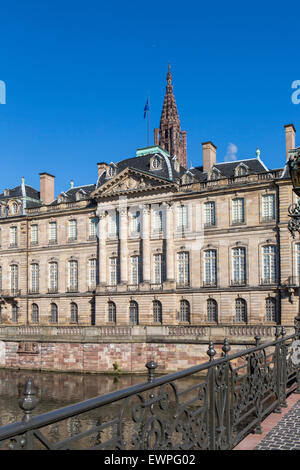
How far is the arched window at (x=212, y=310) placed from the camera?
38625 millimetres

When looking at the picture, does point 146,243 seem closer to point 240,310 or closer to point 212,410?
point 240,310

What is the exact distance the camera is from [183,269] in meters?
40.3

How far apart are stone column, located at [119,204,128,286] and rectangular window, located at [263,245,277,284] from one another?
11.8 metres

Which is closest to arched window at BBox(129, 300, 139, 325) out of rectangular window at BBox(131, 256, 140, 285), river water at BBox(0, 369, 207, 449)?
rectangular window at BBox(131, 256, 140, 285)

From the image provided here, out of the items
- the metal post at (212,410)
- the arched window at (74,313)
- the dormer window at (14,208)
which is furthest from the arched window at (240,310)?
the metal post at (212,410)

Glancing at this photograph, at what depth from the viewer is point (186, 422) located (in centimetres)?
538

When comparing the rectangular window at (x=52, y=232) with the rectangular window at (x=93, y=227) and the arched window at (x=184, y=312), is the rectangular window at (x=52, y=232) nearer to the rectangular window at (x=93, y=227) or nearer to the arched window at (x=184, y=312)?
the rectangular window at (x=93, y=227)

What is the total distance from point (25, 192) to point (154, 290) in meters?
18.9

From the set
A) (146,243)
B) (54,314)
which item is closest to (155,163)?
(146,243)

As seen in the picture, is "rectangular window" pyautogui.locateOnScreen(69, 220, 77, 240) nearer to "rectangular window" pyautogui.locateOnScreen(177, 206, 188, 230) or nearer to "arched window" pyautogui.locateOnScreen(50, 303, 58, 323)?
"arched window" pyautogui.locateOnScreen(50, 303, 58, 323)

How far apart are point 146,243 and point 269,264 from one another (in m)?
10.4

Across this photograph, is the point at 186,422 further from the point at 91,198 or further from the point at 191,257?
the point at 91,198

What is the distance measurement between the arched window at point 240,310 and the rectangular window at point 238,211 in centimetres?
604

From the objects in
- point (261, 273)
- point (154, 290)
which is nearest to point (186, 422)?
point (261, 273)
